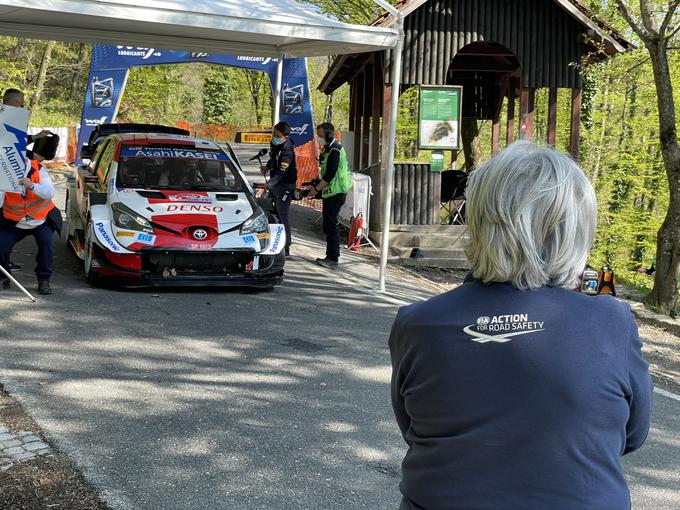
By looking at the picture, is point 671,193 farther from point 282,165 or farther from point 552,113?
point 282,165

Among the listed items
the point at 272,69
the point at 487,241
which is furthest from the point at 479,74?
the point at 487,241

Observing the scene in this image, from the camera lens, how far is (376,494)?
4398 millimetres

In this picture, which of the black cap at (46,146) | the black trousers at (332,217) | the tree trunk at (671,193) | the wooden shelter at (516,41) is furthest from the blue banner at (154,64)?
the black cap at (46,146)

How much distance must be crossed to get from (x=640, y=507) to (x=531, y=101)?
1199cm

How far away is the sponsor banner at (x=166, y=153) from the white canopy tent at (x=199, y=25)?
1509 millimetres

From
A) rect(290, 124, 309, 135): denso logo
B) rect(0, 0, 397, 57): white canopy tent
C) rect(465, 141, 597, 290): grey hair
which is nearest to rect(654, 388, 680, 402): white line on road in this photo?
rect(0, 0, 397, 57): white canopy tent

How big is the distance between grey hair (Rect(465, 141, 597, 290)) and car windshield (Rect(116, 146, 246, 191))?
839 cm

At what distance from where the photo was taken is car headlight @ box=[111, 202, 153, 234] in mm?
9133

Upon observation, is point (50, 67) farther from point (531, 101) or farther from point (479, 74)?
point (531, 101)

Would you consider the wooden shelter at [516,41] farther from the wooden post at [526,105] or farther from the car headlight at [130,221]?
the car headlight at [130,221]

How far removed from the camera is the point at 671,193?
11594 millimetres

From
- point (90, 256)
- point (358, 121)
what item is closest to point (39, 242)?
point (90, 256)

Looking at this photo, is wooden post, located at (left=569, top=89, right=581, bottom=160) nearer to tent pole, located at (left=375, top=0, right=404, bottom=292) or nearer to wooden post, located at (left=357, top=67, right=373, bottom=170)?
wooden post, located at (left=357, top=67, right=373, bottom=170)

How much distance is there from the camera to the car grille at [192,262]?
9.09m
